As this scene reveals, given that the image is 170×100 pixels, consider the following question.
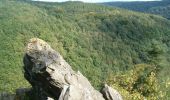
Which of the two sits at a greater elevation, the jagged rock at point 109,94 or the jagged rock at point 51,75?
the jagged rock at point 51,75

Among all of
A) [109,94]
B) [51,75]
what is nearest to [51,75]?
[51,75]

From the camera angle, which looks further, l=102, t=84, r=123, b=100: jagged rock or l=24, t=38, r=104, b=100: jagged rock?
l=102, t=84, r=123, b=100: jagged rock

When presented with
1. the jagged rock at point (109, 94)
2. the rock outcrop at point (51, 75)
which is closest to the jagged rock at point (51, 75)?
the rock outcrop at point (51, 75)

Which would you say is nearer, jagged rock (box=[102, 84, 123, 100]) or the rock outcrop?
the rock outcrop

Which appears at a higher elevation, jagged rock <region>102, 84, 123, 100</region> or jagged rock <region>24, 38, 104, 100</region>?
jagged rock <region>24, 38, 104, 100</region>

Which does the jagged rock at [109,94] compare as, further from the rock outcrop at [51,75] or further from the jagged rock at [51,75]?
the jagged rock at [51,75]

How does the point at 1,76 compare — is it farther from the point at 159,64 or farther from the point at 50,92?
the point at 50,92

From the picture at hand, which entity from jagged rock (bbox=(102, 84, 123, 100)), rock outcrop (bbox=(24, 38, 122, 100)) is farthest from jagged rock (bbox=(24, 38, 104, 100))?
jagged rock (bbox=(102, 84, 123, 100))

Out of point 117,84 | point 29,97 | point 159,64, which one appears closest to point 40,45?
point 29,97

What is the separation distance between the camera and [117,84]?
46.7 meters

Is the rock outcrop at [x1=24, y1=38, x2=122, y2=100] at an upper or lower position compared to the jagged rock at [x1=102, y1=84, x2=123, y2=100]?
upper

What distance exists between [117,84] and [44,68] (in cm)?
1793

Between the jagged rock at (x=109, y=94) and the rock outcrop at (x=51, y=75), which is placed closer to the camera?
the rock outcrop at (x=51, y=75)

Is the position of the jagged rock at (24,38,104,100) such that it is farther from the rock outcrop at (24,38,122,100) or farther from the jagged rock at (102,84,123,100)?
the jagged rock at (102,84,123,100)
